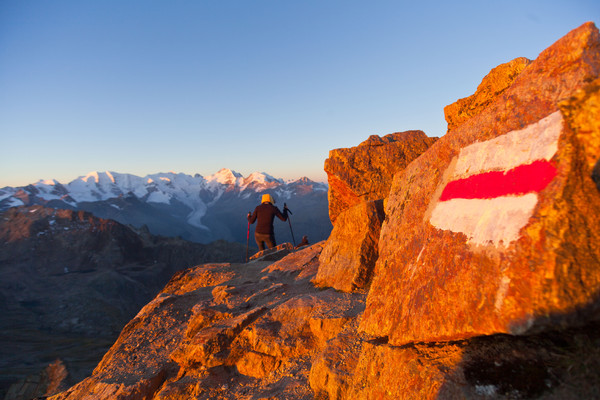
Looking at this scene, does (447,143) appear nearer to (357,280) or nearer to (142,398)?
(357,280)

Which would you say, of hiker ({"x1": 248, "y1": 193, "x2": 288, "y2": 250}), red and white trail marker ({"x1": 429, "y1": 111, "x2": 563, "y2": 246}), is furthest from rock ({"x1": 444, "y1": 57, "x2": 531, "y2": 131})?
hiker ({"x1": 248, "y1": 193, "x2": 288, "y2": 250})

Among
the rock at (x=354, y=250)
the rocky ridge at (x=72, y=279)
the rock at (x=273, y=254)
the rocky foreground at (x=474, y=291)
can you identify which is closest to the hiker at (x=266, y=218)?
the rock at (x=273, y=254)

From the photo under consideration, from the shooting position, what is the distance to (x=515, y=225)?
8.09 ft

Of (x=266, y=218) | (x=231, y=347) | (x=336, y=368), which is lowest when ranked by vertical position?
(x=231, y=347)

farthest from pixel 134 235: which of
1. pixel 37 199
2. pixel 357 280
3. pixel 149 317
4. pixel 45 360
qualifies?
pixel 37 199

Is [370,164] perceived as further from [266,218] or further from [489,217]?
[266,218]

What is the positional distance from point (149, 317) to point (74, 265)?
7746 cm

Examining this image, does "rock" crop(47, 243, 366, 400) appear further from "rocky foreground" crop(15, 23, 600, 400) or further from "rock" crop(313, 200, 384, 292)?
"rock" crop(313, 200, 384, 292)

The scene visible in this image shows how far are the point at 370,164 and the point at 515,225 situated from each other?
6127mm

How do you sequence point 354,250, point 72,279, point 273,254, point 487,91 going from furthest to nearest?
point 72,279 < point 273,254 < point 354,250 < point 487,91

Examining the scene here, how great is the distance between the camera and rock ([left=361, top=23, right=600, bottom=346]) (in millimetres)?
2113

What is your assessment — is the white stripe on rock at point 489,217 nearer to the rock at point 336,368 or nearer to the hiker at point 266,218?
the rock at point 336,368

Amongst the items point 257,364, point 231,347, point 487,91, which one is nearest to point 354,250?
point 257,364

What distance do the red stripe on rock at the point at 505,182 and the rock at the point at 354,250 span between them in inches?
135
